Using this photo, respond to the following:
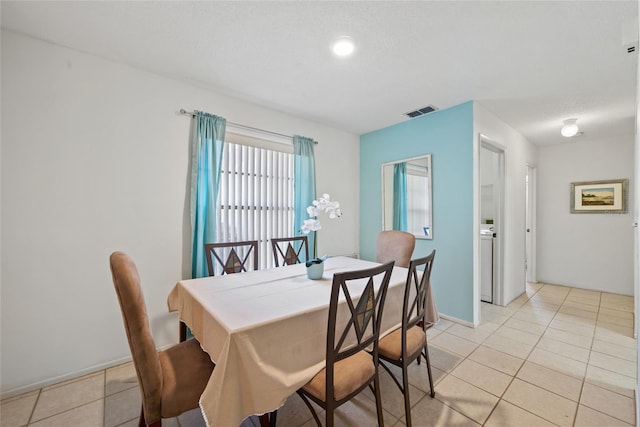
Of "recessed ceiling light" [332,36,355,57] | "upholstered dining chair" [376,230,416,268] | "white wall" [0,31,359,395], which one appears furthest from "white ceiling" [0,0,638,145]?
"upholstered dining chair" [376,230,416,268]

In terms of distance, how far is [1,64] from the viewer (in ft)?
5.91

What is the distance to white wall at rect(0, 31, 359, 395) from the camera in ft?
6.06

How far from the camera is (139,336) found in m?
1.07

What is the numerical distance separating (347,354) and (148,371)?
0.89 metres

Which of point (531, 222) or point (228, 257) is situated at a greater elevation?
point (531, 222)

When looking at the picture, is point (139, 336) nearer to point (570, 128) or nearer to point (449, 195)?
point (449, 195)

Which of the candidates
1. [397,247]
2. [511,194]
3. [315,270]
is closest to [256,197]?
[315,270]

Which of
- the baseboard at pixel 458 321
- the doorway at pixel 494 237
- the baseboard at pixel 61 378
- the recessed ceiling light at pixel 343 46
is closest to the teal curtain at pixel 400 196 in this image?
the doorway at pixel 494 237

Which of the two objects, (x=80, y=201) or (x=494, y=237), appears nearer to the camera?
(x=80, y=201)

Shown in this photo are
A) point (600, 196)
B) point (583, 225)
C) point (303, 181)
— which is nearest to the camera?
point (303, 181)

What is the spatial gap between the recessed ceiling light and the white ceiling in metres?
0.06

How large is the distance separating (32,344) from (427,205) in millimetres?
3894

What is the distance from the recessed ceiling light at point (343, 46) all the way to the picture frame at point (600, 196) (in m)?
4.87

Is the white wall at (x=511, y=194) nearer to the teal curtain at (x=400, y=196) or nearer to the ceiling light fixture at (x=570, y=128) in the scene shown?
the ceiling light fixture at (x=570, y=128)
